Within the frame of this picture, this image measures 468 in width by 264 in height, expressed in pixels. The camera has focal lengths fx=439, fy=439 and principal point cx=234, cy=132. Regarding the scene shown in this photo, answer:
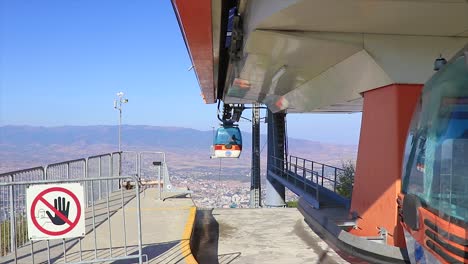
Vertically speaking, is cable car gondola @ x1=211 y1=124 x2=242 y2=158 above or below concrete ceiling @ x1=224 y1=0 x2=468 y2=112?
below

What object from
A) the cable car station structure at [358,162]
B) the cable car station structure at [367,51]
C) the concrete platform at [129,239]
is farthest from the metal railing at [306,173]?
the concrete platform at [129,239]

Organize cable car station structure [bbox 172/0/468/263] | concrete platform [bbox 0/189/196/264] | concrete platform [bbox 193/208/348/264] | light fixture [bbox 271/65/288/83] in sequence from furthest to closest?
light fixture [bbox 271/65/288/83]
concrete platform [bbox 193/208/348/264]
cable car station structure [bbox 172/0/468/263]
concrete platform [bbox 0/189/196/264]

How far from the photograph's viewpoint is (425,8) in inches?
223

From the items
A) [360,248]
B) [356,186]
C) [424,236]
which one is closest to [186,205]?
[356,186]

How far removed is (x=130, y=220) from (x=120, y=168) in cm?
558

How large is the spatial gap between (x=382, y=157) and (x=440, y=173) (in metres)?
Result: 3.52

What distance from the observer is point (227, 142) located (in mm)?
26594

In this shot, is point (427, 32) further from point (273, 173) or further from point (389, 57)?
point (273, 173)

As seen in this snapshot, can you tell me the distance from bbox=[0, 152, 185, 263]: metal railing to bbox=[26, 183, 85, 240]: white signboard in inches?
6.4

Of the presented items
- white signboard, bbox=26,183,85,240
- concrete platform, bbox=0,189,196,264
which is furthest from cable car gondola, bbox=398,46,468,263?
white signboard, bbox=26,183,85,240

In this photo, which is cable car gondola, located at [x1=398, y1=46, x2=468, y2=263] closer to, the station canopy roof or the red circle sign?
the station canopy roof

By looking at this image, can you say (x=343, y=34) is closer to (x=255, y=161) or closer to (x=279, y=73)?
(x=279, y=73)

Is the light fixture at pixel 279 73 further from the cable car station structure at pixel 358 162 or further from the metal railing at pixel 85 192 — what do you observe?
the metal railing at pixel 85 192

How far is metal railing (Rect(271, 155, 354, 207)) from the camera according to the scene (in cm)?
1372
